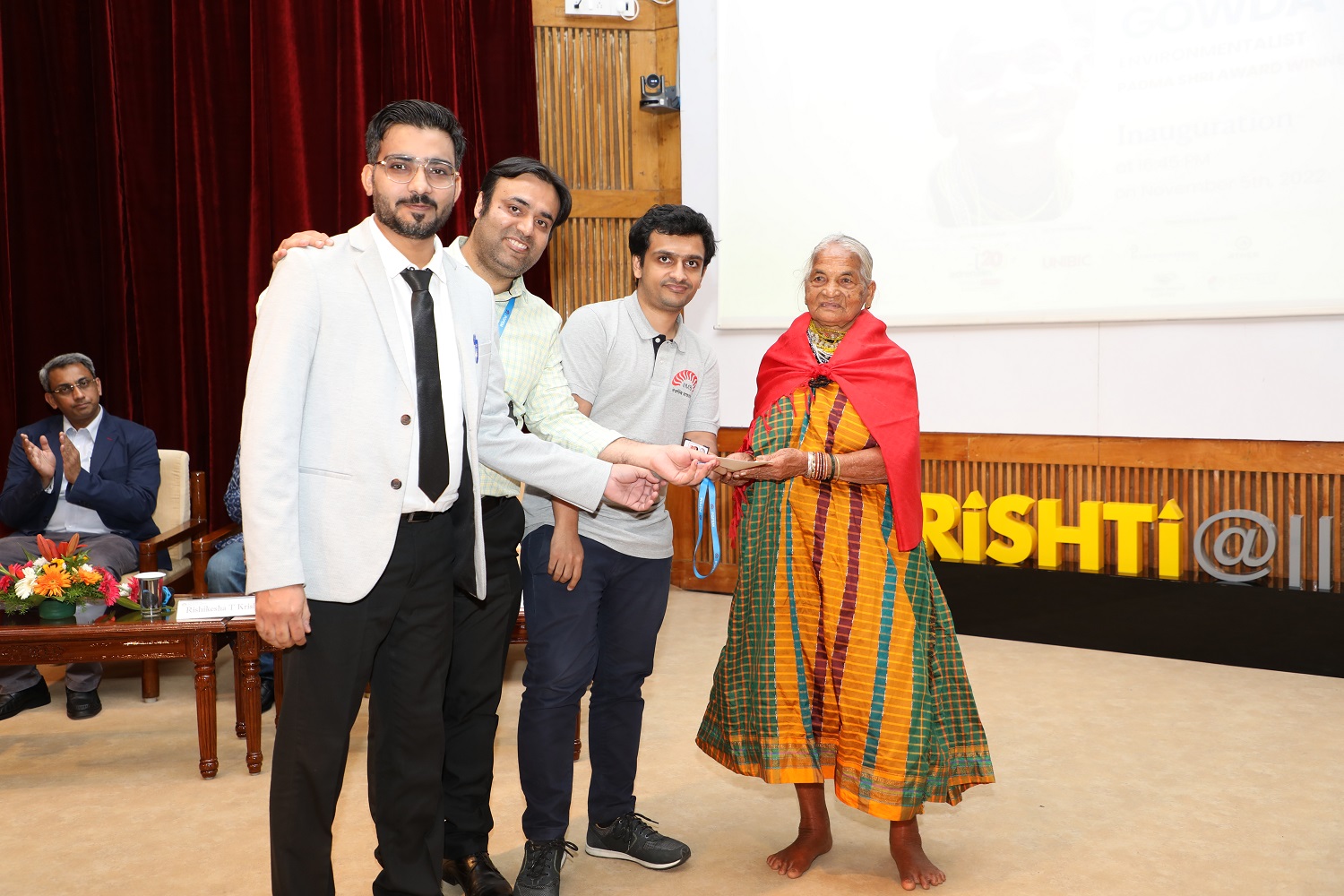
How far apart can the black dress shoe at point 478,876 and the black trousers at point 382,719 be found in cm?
28

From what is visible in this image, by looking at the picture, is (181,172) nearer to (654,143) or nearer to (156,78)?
(156,78)

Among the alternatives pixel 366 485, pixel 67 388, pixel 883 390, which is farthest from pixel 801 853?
pixel 67 388

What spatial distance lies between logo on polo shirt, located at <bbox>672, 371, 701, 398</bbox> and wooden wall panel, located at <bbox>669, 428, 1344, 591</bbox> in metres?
2.87

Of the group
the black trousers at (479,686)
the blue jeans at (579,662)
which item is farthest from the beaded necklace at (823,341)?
the black trousers at (479,686)

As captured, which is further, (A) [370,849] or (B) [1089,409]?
(B) [1089,409]

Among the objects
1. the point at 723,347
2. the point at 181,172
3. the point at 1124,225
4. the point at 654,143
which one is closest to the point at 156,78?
the point at 181,172

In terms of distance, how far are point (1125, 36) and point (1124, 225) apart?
2.67 ft

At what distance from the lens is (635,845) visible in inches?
106

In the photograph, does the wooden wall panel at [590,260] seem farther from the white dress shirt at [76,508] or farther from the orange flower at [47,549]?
the orange flower at [47,549]

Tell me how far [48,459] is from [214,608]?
1.32 meters

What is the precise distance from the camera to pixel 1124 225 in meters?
4.78

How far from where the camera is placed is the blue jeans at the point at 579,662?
98.5 inches

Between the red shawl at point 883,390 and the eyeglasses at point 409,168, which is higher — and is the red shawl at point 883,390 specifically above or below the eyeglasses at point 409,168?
below

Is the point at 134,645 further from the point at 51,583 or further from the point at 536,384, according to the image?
the point at 536,384
